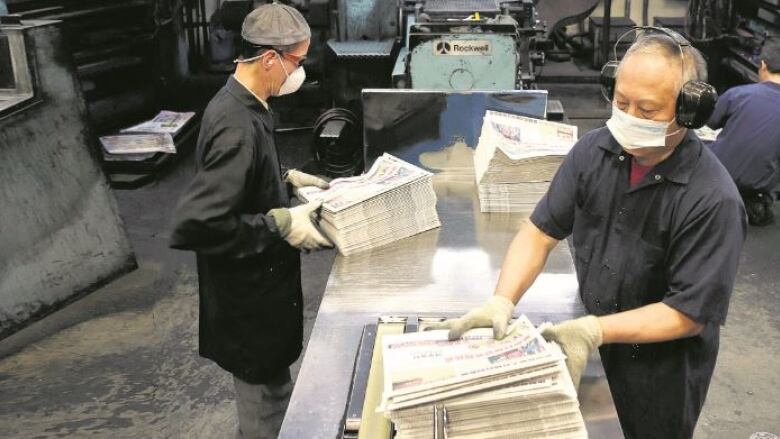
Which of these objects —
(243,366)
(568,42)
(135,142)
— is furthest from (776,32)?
(243,366)

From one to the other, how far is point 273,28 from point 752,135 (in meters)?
3.62

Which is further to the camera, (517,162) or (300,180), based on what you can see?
(300,180)

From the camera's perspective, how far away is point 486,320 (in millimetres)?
1961

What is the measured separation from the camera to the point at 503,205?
3.18 meters

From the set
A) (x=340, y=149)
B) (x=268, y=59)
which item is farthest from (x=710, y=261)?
(x=340, y=149)

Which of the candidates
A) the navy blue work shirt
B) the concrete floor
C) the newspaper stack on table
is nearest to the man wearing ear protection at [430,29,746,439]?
the concrete floor

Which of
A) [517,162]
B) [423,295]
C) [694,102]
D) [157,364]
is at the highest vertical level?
Result: [694,102]

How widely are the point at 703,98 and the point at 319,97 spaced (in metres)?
6.31

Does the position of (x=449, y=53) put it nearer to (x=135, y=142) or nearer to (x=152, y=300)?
(x=152, y=300)

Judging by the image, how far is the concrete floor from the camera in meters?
3.43

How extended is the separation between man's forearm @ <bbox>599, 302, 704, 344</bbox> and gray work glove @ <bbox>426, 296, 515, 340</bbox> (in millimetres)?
251

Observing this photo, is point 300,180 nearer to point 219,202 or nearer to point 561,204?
point 219,202

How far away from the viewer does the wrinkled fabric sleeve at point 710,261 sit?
190cm

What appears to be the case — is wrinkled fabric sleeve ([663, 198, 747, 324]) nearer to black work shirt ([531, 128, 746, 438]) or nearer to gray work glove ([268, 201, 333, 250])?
black work shirt ([531, 128, 746, 438])
